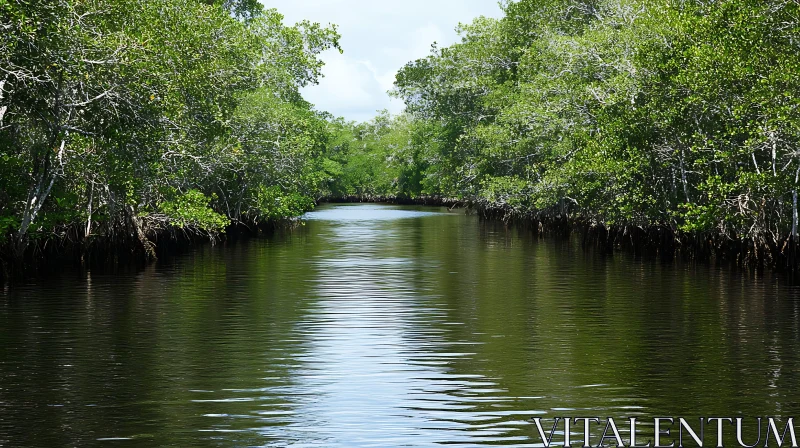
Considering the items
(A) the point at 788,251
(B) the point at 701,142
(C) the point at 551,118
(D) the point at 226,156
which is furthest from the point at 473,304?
(C) the point at 551,118

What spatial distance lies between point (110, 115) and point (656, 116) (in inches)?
596

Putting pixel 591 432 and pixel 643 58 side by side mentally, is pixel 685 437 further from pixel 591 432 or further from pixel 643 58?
pixel 643 58

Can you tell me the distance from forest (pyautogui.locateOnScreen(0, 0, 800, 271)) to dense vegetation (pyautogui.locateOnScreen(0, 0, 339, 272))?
8 cm

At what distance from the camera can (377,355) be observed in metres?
13.9

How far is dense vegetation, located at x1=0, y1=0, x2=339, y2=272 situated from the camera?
21.7 meters

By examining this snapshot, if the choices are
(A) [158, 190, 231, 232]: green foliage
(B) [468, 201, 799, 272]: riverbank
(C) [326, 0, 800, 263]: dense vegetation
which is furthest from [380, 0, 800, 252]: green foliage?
(A) [158, 190, 231, 232]: green foliage

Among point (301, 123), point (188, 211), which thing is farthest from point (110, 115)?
point (301, 123)

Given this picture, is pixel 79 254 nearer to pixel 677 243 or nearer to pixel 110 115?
pixel 110 115

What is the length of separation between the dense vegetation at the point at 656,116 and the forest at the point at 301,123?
9cm

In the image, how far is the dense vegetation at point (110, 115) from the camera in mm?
21688

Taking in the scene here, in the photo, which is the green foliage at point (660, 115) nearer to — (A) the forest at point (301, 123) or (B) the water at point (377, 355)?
(A) the forest at point (301, 123)

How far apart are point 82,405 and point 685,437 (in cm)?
584

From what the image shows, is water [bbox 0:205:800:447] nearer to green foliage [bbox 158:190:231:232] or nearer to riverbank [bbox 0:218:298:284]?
riverbank [bbox 0:218:298:284]

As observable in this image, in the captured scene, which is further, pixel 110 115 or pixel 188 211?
pixel 188 211
